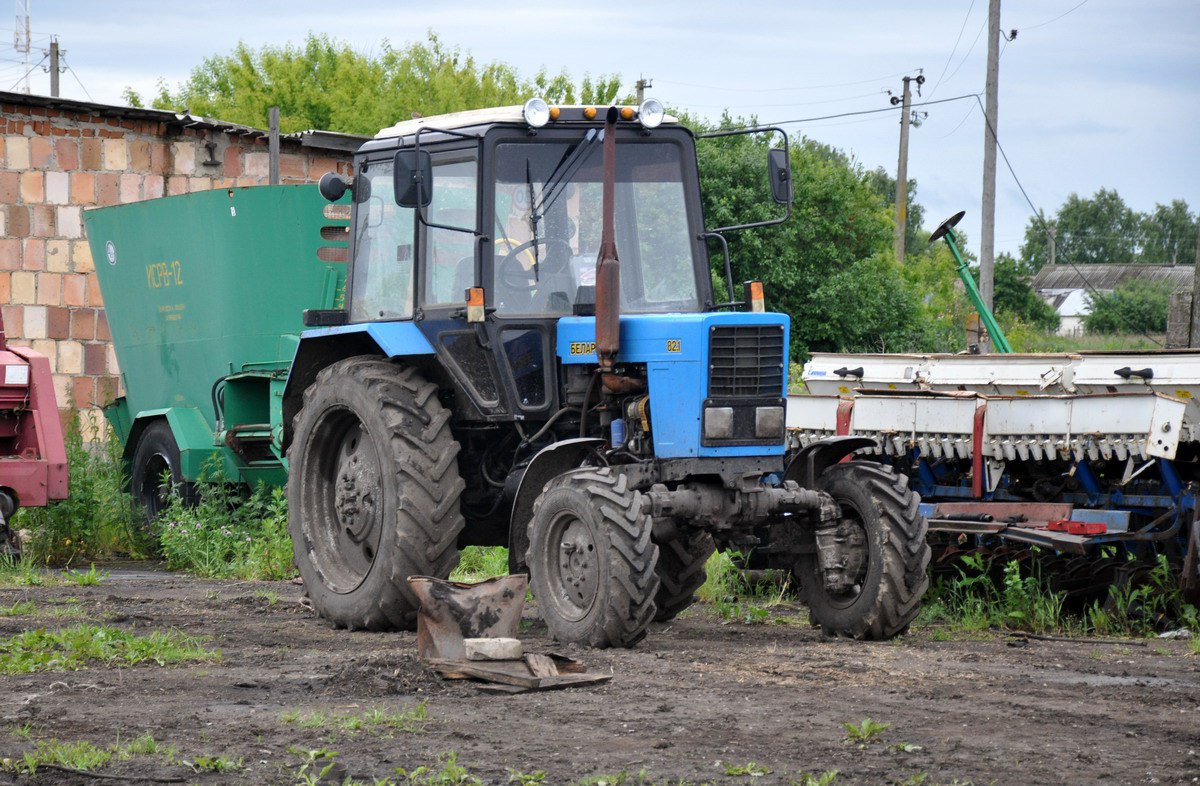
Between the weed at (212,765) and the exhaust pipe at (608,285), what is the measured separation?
329cm

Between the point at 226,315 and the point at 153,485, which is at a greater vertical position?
the point at 226,315

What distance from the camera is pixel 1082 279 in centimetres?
6894

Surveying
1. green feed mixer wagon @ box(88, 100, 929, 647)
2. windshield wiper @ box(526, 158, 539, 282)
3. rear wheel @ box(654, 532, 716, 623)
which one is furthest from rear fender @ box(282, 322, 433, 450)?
rear wheel @ box(654, 532, 716, 623)

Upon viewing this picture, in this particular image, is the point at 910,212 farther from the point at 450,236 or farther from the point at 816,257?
the point at 450,236

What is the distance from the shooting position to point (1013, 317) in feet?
149

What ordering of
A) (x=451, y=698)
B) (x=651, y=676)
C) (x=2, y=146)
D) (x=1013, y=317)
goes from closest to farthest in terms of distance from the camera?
(x=451, y=698), (x=651, y=676), (x=2, y=146), (x=1013, y=317)

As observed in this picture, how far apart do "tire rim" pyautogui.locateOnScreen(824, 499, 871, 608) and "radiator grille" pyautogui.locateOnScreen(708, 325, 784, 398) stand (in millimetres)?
699

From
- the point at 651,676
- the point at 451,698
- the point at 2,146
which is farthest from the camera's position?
the point at 2,146

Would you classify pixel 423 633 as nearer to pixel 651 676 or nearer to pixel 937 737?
pixel 651 676

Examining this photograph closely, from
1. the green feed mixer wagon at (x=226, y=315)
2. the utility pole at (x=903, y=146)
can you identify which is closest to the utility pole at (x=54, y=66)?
the utility pole at (x=903, y=146)

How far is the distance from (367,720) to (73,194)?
12629 mm

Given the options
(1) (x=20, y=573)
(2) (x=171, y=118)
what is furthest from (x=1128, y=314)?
(1) (x=20, y=573)

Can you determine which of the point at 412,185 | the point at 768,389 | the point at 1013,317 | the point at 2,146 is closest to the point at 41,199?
the point at 2,146

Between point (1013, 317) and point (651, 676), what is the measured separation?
40609mm
